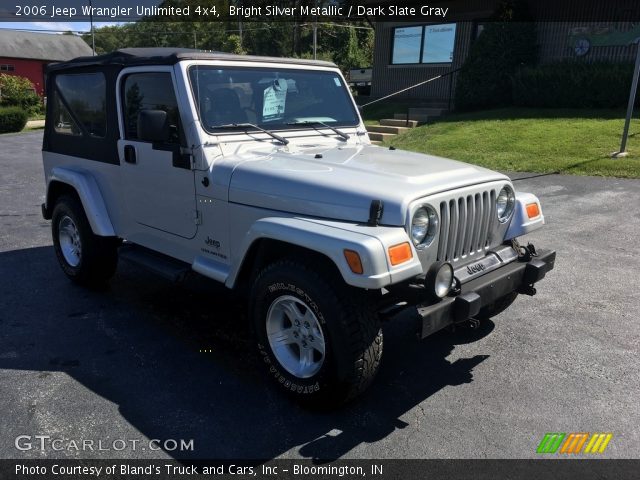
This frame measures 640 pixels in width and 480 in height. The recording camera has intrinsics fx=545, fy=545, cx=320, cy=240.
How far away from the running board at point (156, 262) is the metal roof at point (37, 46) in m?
51.2

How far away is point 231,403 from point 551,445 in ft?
6.12

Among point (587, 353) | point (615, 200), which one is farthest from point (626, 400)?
point (615, 200)

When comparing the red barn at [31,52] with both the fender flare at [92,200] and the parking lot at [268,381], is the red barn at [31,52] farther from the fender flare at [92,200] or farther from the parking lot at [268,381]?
the parking lot at [268,381]

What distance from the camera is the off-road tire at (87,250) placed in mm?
5016

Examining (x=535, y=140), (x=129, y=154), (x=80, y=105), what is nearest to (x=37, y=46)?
(x=535, y=140)

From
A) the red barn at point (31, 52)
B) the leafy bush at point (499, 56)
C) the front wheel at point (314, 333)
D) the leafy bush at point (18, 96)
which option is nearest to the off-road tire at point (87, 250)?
the front wheel at point (314, 333)

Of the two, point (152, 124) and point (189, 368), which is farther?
point (189, 368)

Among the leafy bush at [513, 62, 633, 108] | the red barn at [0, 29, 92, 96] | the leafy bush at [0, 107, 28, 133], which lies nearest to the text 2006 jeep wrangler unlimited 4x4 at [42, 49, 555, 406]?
the leafy bush at [513, 62, 633, 108]

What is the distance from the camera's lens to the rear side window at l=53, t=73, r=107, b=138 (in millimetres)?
4770

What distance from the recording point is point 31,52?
4900 cm

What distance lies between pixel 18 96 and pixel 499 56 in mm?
30888

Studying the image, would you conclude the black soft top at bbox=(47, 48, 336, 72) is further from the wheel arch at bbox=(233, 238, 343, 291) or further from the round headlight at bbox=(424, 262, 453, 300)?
the round headlight at bbox=(424, 262, 453, 300)

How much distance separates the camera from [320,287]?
3.02 m

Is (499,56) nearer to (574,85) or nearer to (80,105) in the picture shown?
(574,85)
